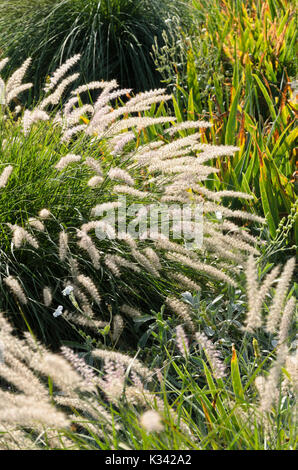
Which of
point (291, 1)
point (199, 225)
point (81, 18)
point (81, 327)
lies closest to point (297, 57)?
point (291, 1)

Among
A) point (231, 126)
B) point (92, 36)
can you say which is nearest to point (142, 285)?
point (231, 126)

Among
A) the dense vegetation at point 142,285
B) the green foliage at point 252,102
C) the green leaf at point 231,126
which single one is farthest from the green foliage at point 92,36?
the green leaf at point 231,126

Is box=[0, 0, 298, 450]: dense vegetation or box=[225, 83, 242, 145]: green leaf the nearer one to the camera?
box=[0, 0, 298, 450]: dense vegetation

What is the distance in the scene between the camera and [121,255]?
90.0 inches

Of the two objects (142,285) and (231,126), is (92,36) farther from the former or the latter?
(142,285)

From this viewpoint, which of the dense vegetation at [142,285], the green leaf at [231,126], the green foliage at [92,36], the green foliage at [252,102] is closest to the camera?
the dense vegetation at [142,285]

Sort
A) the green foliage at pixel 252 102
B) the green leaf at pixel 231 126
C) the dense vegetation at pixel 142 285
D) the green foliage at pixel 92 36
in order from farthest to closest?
the green foliage at pixel 92 36
the green leaf at pixel 231 126
the green foliage at pixel 252 102
the dense vegetation at pixel 142 285

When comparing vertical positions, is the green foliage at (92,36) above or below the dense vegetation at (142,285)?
above

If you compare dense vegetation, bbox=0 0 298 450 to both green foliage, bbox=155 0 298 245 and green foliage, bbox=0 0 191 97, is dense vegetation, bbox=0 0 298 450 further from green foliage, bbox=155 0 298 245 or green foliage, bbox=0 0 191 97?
green foliage, bbox=0 0 191 97

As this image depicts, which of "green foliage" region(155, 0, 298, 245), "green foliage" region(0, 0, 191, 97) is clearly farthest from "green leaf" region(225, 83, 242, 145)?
"green foliage" region(0, 0, 191, 97)

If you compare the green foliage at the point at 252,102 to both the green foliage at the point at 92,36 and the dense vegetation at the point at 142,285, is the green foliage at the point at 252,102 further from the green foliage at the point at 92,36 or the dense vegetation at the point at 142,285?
the green foliage at the point at 92,36

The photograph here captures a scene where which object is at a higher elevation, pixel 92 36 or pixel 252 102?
pixel 92 36
